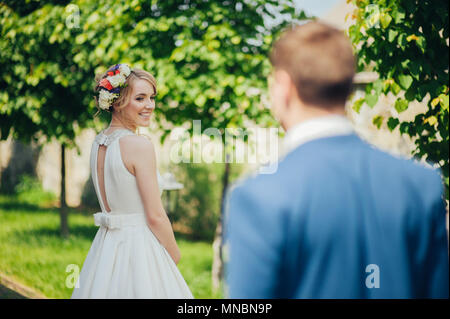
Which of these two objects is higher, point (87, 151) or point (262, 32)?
point (262, 32)

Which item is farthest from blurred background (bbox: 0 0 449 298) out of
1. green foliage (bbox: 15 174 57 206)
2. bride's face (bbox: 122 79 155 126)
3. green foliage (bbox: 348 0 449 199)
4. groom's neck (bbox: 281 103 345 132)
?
green foliage (bbox: 15 174 57 206)

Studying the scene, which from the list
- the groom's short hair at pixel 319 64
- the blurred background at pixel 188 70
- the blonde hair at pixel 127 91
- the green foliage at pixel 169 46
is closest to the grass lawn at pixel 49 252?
the blurred background at pixel 188 70

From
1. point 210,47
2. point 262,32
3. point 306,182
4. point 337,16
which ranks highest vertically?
point 337,16

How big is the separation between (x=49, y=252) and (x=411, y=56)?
5846mm

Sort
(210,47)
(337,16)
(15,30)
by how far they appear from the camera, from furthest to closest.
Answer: (337,16) → (15,30) → (210,47)

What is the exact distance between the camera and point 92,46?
5586 millimetres

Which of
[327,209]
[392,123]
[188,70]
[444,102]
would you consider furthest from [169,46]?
[327,209]

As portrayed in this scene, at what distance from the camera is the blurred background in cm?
352

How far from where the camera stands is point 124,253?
2.40m

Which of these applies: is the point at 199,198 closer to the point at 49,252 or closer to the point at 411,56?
the point at 49,252

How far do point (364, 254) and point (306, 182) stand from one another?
0.25 m
